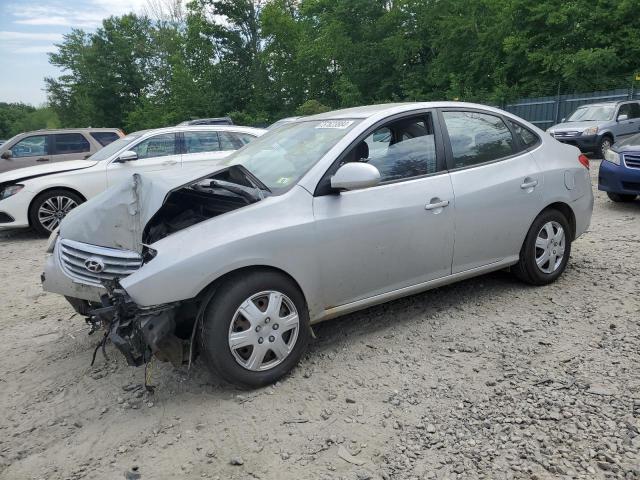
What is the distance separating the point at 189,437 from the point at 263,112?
124ft

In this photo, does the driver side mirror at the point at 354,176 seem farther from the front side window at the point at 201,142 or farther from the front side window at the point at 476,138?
the front side window at the point at 201,142

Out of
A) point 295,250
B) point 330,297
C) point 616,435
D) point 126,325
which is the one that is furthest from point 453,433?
point 126,325

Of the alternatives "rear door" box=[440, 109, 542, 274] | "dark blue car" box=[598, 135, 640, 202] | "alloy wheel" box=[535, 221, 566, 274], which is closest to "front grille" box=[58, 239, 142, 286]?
"rear door" box=[440, 109, 542, 274]

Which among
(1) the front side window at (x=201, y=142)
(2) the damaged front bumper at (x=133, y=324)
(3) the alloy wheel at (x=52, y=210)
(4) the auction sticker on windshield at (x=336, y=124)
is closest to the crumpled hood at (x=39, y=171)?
(3) the alloy wheel at (x=52, y=210)

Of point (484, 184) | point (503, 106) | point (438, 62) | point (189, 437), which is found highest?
point (438, 62)

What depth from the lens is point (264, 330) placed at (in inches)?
122

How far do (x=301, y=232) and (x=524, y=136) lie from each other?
8.05ft

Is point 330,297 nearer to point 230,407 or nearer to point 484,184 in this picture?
point 230,407

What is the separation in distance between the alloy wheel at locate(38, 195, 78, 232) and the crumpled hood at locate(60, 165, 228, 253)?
5.18 m

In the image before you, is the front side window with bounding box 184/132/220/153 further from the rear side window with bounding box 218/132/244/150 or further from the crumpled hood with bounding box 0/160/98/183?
the crumpled hood with bounding box 0/160/98/183

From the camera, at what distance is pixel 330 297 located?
3.39m

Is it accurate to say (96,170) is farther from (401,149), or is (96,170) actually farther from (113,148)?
(401,149)

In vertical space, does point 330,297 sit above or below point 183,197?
below

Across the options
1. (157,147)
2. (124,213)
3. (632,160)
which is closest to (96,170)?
(157,147)
